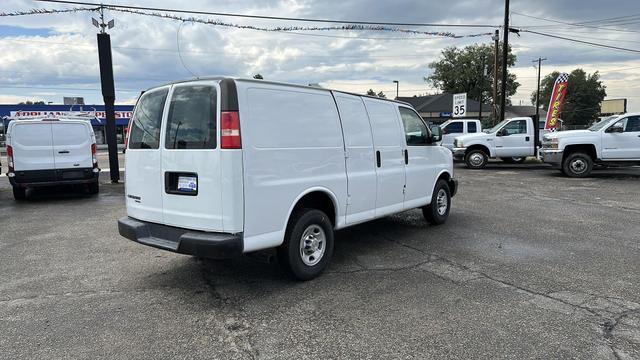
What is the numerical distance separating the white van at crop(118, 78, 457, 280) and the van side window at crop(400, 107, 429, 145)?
0.97 meters

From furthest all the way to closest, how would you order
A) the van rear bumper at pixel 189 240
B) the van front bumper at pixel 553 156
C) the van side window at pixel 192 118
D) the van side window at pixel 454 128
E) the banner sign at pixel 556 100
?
the banner sign at pixel 556 100 < the van side window at pixel 454 128 < the van front bumper at pixel 553 156 < the van side window at pixel 192 118 < the van rear bumper at pixel 189 240

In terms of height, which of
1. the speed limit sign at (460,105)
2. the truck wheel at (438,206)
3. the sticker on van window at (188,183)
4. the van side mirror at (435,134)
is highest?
the speed limit sign at (460,105)

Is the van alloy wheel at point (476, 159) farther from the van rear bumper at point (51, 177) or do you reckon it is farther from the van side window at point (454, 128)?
the van rear bumper at point (51, 177)

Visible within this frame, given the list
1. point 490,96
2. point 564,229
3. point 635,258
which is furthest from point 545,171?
point 490,96

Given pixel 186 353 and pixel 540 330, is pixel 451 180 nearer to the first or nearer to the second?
pixel 540 330

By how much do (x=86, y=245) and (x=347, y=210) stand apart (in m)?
3.80

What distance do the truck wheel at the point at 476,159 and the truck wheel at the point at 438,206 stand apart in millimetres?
10583

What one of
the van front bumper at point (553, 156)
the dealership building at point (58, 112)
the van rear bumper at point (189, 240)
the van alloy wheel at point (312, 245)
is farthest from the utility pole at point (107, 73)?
the dealership building at point (58, 112)

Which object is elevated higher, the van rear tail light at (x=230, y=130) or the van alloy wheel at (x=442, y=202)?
the van rear tail light at (x=230, y=130)

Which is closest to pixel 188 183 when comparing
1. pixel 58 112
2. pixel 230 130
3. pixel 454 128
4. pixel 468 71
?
pixel 230 130

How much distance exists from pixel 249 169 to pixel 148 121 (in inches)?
56.2

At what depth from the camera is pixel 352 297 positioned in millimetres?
4453

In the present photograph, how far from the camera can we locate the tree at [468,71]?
6588cm

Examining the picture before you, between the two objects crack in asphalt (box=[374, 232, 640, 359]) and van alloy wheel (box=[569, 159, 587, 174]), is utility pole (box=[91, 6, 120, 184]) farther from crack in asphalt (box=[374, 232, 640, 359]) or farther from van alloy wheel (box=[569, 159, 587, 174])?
van alloy wheel (box=[569, 159, 587, 174])
